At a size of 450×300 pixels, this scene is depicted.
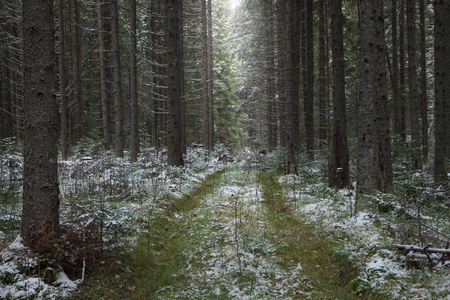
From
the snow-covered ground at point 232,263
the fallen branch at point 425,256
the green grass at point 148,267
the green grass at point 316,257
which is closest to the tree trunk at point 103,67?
the green grass at point 148,267

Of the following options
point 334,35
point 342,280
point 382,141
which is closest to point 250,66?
point 334,35

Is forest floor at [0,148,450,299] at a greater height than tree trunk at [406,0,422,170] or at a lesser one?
lesser

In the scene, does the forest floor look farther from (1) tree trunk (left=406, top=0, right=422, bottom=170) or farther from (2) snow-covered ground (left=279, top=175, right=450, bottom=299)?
(1) tree trunk (left=406, top=0, right=422, bottom=170)

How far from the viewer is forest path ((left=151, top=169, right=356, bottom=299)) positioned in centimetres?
384

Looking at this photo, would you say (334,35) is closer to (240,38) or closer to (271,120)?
(271,120)

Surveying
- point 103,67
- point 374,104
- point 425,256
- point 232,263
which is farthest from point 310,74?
point 232,263

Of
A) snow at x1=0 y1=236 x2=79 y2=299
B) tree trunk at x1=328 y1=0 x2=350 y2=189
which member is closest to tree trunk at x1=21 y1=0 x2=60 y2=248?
snow at x1=0 y1=236 x2=79 y2=299

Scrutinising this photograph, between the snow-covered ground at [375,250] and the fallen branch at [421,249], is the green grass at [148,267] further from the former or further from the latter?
the fallen branch at [421,249]

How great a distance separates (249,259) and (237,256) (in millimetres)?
232

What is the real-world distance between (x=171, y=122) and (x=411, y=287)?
977 centimetres

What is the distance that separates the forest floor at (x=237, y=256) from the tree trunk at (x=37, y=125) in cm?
44

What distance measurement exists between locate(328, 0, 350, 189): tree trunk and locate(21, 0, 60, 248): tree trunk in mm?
7388

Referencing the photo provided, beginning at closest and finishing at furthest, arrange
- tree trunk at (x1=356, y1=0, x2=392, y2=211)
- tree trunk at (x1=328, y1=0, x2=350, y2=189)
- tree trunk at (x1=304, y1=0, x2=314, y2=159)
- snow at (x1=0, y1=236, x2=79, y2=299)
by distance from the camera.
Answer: snow at (x1=0, y1=236, x2=79, y2=299) → tree trunk at (x1=356, y1=0, x2=392, y2=211) → tree trunk at (x1=328, y1=0, x2=350, y2=189) → tree trunk at (x1=304, y1=0, x2=314, y2=159)

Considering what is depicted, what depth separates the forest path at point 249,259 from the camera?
384 cm
